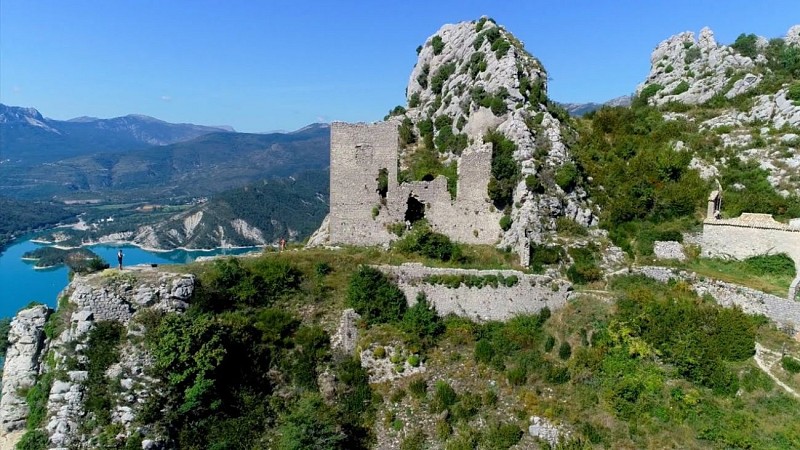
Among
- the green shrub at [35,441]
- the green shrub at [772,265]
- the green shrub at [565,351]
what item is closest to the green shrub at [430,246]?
the green shrub at [565,351]

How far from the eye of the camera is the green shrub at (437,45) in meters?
38.2

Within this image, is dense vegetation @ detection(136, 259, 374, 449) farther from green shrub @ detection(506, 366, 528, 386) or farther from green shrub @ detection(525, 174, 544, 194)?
green shrub @ detection(525, 174, 544, 194)

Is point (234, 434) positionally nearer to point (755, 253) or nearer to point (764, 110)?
point (755, 253)

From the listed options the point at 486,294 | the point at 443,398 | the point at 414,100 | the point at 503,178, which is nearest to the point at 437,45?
the point at 414,100

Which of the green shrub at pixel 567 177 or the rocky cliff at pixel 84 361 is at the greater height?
the green shrub at pixel 567 177

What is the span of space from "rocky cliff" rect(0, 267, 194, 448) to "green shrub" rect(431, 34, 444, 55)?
25.4m

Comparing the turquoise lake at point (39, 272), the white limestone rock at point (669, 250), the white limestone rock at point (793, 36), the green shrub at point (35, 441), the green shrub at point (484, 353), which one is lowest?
the turquoise lake at point (39, 272)

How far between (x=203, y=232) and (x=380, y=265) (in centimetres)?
10435

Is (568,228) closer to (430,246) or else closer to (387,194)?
(430,246)

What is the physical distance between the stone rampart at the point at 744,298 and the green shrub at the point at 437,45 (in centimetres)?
2252

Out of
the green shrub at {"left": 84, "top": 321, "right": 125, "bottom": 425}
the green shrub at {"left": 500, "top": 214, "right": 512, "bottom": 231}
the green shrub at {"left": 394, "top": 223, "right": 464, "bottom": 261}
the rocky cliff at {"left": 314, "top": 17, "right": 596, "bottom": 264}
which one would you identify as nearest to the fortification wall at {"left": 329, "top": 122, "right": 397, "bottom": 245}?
the green shrub at {"left": 394, "top": 223, "right": 464, "bottom": 261}

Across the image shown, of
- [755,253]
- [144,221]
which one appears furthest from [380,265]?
[144,221]

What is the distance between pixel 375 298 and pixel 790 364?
1470 centimetres

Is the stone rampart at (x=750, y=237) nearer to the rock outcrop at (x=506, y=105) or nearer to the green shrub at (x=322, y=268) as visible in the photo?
the rock outcrop at (x=506, y=105)
